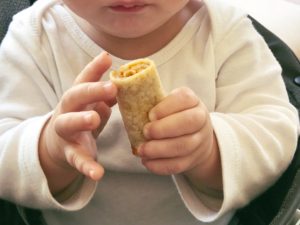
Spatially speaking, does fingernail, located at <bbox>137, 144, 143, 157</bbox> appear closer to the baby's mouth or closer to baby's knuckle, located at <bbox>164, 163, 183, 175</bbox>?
baby's knuckle, located at <bbox>164, 163, 183, 175</bbox>

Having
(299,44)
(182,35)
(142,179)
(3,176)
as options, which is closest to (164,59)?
(182,35)

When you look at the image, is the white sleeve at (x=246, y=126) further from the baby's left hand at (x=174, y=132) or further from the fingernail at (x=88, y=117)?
the fingernail at (x=88, y=117)

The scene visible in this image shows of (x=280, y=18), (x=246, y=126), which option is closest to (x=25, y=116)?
(x=246, y=126)

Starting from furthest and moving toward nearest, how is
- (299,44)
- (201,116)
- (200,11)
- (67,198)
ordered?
(299,44), (200,11), (67,198), (201,116)

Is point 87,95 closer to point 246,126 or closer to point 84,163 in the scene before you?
point 84,163

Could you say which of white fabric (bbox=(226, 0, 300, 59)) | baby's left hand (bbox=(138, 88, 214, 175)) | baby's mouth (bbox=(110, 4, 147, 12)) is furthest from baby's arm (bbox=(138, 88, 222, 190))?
white fabric (bbox=(226, 0, 300, 59))

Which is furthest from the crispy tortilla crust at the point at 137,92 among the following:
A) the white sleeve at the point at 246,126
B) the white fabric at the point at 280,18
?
the white fabric at the point at 280,18

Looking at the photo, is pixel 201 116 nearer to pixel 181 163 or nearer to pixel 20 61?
pixel 181 163
